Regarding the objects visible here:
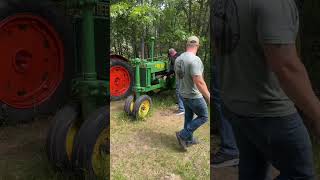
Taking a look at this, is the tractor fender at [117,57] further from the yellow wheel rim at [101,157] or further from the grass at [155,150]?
the yellow wheel rim at [101,157]

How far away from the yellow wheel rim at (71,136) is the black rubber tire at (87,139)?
0.01m

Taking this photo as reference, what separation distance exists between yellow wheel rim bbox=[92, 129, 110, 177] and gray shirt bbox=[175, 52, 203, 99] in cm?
53

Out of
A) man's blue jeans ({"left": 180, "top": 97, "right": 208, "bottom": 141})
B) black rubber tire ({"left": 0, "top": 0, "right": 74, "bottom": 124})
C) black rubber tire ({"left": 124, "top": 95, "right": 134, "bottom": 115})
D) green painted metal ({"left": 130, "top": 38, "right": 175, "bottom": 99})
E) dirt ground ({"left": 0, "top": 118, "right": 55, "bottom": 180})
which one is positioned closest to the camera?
black rubber tire ({"left": 0, "top": 0, "right": 74, "bottom": 124})

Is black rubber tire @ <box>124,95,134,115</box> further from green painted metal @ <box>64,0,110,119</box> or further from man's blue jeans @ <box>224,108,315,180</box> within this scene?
man's blue jeans @ <box>224,108,315,180</box>

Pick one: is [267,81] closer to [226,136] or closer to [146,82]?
[226,136]

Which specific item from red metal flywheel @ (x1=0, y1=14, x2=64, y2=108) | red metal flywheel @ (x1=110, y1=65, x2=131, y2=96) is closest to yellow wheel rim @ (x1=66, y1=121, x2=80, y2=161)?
red metal flywheel @ (x1=0, y1=14, x2=64, y2=108)

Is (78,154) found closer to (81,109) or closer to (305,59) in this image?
(81,109)

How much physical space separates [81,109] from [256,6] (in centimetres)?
79

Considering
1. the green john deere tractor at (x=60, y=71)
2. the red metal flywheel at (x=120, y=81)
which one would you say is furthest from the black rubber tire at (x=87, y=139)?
the red metal flywheel at (x=120, y=81)

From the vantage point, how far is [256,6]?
3.74 ft

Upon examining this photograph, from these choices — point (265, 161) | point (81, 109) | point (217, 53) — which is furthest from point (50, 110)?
point (265, 161)

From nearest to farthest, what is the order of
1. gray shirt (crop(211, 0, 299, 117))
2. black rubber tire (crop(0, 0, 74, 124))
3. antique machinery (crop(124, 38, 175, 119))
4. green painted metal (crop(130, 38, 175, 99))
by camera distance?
1. gray shirt (crop(211, 0, 299, 117))
2. black rubber tire (crop(0, 0, 74, 124))
3. antique machinery (crop(124, 38, 175, 119))
4. green painted metal (crop(130, 38, 175, 99))

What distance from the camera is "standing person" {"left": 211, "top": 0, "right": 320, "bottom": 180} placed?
1.13 meters

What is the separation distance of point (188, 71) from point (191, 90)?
28 centimetres
